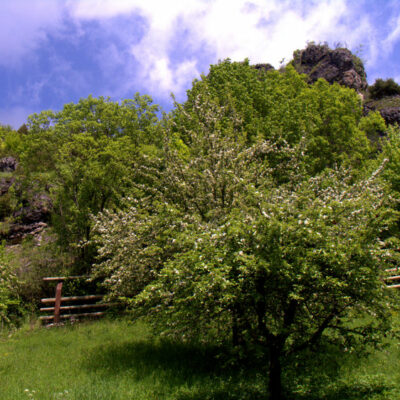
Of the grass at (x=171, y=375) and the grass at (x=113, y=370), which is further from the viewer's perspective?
the grass at (x=113, y=370)

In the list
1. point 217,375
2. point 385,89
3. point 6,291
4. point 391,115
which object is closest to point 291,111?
point 6,291

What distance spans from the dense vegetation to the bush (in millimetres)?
39292

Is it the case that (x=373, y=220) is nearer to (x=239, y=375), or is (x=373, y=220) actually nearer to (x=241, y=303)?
(x=241, y=303)

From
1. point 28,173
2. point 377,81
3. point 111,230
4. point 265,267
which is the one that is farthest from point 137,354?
point 377,81

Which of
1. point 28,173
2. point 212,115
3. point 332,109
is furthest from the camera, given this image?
point 332,109

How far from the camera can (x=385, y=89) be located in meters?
57.0

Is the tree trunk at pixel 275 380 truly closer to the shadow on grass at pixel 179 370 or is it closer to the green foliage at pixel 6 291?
the shadow on grass at pixel 179 370

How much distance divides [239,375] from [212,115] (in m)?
8.58

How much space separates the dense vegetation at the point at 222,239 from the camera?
6621 mm

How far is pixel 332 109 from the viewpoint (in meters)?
28.6

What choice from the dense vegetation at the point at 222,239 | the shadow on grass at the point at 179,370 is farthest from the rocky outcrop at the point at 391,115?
the shadow on grass at the point at 179,370

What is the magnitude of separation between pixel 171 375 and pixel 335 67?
55.3 m

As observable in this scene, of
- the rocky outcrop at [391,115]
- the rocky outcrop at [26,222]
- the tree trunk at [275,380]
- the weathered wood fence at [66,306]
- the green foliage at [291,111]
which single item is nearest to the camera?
the tree trunk at [275,380]

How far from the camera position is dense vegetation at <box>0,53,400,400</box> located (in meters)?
6.62
